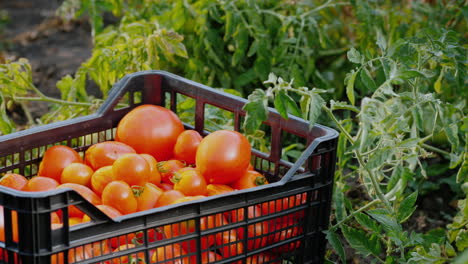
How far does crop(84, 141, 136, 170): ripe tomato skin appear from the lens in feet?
6.52

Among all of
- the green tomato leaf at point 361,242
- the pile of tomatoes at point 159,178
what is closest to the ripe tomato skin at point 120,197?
the pile of tomatoes at point 159,178

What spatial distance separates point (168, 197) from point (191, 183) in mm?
88

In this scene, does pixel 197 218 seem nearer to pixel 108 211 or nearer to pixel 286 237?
pixel 108 211

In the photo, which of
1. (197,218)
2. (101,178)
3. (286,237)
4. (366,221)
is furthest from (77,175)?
(366,221)

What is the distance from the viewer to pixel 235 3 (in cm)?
295

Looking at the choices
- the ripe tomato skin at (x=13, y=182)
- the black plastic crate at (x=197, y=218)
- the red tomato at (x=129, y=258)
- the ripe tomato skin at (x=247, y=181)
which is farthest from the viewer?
the ripe tomato skin at (x=247, y=181)

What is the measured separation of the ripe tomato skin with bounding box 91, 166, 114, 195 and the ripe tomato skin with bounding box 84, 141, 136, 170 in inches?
4.0

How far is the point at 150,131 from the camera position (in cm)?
212

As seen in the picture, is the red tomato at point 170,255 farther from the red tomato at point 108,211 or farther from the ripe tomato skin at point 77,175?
the ripe tomato skin at point 77,175

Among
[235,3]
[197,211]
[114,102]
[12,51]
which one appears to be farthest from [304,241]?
[12,51]

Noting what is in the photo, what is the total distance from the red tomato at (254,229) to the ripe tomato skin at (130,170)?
255mm

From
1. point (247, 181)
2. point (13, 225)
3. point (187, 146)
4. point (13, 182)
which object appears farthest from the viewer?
point (187, 146)

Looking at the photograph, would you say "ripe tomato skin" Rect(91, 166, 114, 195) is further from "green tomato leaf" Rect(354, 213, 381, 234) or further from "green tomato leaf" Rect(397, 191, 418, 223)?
"green tomato leaf" Rect(397, 191, 418, 223)

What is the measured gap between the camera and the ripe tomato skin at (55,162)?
1972 mm
